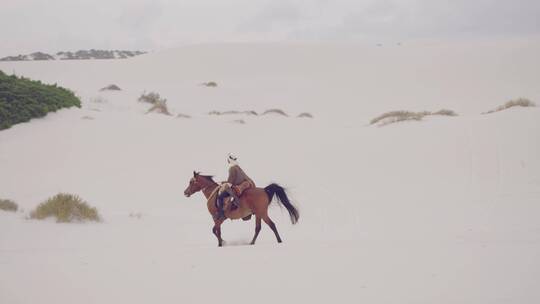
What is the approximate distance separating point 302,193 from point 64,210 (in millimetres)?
5890

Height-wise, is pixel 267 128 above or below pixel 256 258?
above

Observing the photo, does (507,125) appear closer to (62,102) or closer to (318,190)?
(318,190)

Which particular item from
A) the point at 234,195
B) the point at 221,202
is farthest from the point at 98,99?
the point at 234,195

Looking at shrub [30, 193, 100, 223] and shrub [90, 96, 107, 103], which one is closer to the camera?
shrub [30, 193, 100, 223]

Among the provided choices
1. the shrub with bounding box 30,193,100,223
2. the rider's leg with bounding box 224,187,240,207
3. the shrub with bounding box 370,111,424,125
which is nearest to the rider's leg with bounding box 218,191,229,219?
the rider's leg with bounding box 224,187,240,207

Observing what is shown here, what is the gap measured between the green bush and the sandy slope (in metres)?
0.47

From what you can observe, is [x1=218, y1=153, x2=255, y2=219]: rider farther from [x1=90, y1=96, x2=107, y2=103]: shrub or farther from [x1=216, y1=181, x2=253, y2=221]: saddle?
[x1=90, y1=96, x2=107, y2=103]: shrub

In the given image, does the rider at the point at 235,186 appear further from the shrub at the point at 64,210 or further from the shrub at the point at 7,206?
the shrub at the point at 7,206

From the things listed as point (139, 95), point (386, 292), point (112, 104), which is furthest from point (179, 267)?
point (139, 95)

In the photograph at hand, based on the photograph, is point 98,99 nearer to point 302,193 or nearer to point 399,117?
point 399,117

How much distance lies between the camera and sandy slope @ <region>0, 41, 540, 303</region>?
5566mm

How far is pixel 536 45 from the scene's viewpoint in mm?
41625

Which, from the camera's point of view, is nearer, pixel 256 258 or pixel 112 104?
pixel 256 258

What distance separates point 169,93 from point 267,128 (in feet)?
44.3
